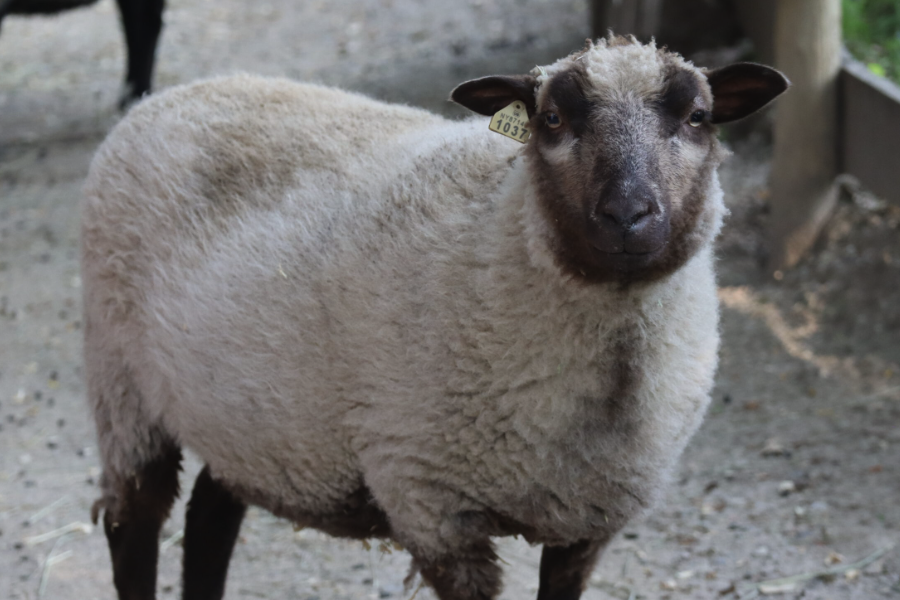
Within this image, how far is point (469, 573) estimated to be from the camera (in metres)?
2.61

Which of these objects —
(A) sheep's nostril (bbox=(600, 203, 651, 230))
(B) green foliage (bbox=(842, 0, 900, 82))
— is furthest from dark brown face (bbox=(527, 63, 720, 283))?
(B) green foliage (bbox=(842, 0, 900, 82))

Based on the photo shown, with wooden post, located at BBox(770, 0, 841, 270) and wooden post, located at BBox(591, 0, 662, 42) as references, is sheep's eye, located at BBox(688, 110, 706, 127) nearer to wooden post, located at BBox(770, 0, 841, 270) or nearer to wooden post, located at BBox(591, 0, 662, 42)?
wooden post, located at BBox(770, 0, 841, 270)

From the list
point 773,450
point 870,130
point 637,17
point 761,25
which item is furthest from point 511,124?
point 637,17

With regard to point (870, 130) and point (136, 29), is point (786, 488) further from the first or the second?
point (136, 29)

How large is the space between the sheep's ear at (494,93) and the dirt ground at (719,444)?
6.10ft

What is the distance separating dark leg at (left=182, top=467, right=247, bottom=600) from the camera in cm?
351

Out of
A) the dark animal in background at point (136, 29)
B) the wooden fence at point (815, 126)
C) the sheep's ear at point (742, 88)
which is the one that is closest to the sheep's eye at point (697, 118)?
the sheep's ear at point (742, 88)

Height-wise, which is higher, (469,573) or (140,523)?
(469,573)

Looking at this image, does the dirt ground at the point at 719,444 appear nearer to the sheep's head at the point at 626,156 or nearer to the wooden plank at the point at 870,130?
the wooden plank at the point at 870,130

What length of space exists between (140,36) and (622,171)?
8271 millimetres

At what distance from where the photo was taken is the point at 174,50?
11273 millimetres

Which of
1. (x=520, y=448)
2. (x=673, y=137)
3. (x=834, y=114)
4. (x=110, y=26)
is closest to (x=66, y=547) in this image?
(x=520, y=448)

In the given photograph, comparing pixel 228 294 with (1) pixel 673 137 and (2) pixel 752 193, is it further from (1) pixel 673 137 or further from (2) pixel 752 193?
(2) pixel 752 193

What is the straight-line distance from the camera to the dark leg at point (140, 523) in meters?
3.35
